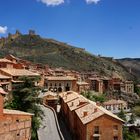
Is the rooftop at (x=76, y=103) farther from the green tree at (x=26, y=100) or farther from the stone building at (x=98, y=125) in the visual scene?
the green tree at (x=26, y=100)

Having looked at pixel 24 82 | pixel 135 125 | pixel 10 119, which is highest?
pixel 24 82

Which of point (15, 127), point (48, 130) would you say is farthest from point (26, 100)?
point (15, 127)

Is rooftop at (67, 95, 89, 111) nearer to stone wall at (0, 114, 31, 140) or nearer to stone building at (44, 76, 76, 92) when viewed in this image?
stone wall at (0, 114, 31, 140)

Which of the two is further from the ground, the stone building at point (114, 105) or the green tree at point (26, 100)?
the green tree at point (26, 100)

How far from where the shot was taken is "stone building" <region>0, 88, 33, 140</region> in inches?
1335

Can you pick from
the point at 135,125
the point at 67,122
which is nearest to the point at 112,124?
→ the point at 67,122

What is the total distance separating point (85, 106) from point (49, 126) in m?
6.55

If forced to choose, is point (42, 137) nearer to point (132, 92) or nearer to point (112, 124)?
point (112, 124)

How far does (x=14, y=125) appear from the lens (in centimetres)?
3522

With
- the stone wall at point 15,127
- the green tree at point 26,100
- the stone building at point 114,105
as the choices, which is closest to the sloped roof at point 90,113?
the green tree at point 26,100

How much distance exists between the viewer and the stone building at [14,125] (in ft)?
111

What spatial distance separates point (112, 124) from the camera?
43.3 meters

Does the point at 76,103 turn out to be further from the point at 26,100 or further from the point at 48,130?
the point at 26,100

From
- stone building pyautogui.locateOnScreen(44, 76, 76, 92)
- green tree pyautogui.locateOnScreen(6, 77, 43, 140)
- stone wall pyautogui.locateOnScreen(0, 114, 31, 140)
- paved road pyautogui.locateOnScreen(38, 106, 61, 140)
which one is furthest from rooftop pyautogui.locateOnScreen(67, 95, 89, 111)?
stone building pyautogui.locateOnScreen(44, 76, 76, 92)
